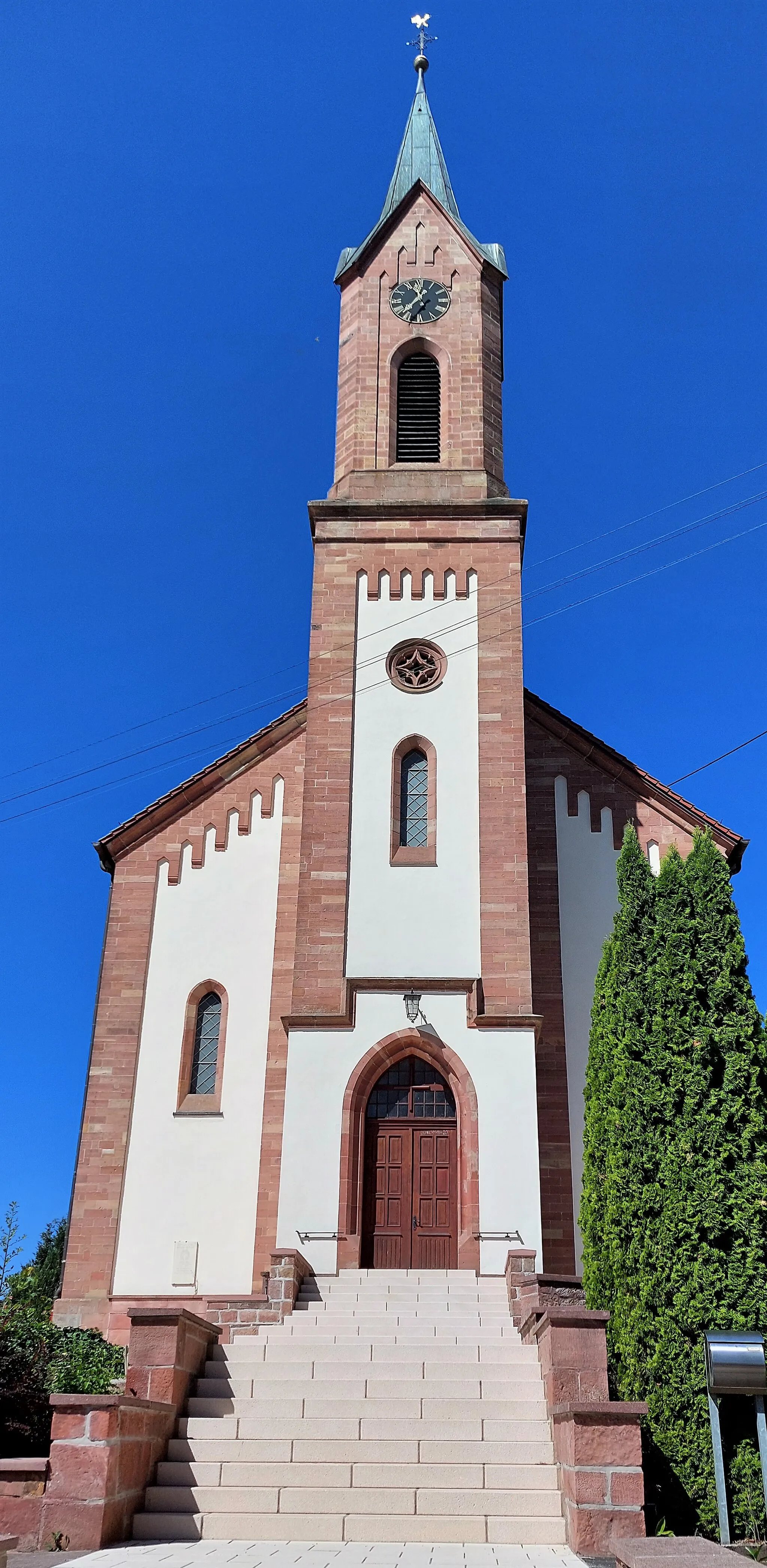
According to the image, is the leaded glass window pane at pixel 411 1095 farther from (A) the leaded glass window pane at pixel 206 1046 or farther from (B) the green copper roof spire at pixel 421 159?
(B) the green copper roof spire at pixel 421 159

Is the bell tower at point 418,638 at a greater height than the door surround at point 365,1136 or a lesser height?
greater

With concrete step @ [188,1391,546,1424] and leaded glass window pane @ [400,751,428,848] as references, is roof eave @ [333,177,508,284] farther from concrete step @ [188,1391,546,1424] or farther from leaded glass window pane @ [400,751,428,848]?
concrete step @ [188,1391,546,1424]

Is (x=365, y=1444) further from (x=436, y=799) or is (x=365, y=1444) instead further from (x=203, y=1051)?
(x=436, y=799)

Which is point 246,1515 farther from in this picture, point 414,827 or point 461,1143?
point 414,827

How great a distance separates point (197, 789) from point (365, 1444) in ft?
38.4

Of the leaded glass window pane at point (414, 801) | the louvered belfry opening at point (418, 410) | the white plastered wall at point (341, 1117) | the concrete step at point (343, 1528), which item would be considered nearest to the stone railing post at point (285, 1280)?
the white plastered wall at point (341, 1117)

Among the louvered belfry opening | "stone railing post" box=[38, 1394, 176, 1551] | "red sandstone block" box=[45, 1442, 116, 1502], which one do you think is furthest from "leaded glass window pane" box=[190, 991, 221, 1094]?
the louvered belfry opening

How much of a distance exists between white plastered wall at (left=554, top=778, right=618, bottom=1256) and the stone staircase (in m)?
5.23

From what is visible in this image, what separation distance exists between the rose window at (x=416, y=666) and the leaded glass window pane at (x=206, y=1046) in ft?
18.4

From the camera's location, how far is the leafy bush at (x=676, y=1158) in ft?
35.0

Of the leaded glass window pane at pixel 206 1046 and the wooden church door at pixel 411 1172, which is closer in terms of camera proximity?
the wooden church door at pixel 411 1172

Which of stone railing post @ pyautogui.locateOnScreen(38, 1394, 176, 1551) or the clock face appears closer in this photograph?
stone railing post @ pyautogui.locateOnScreen(38, 1394, 176, 1551)

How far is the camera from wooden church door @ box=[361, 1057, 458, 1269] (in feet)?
53.9

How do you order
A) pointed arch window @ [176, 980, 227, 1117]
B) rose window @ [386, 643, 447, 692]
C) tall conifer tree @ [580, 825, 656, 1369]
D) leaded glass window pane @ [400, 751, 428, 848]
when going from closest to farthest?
tall conifer tree @ [580, 825, 656, 1369] < pointed arch window @ [176, 980, 227, 1117] < leaded glass window pane @ [400, 751, 428, 848] < rose window @ [386, 643, 447, 692]
